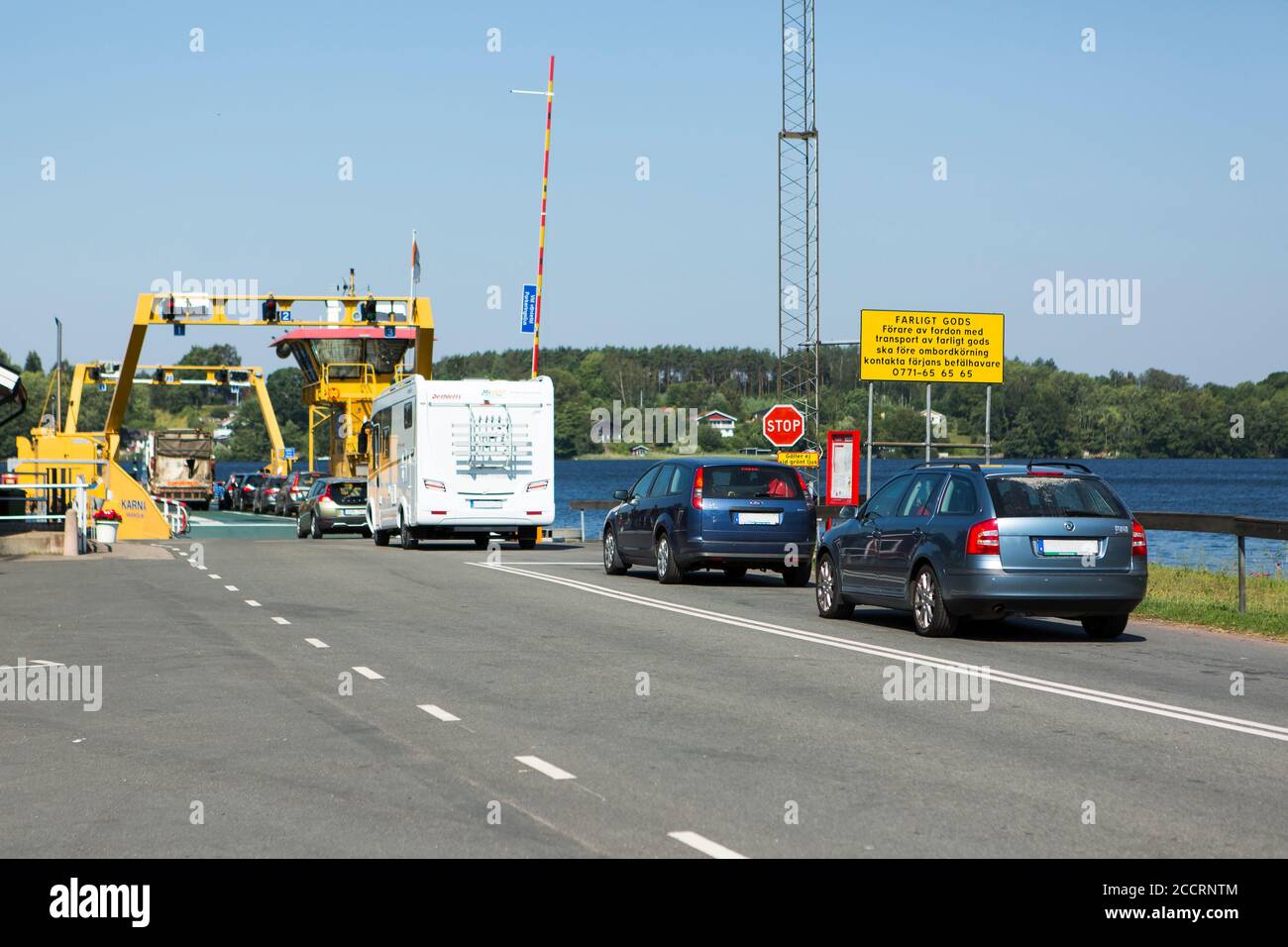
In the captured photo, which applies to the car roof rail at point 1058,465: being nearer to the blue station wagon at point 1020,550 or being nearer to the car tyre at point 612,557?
the blue station wagon at point 1020,550

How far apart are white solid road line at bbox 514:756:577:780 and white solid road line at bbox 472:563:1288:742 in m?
4.17

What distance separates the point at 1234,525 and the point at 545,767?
12.2 m

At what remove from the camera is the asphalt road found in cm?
691

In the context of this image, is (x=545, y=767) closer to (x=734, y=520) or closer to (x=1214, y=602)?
(x=1214, y=602)

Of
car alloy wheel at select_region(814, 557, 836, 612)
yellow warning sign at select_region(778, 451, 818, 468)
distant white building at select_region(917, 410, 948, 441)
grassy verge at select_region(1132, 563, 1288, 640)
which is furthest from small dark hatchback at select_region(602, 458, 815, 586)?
distant white building at select_region(917, 410, 948, 441)

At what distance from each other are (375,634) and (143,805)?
303 inches

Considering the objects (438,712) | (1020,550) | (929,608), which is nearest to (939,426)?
(929,608)

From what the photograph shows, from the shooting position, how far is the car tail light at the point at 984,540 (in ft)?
48.3

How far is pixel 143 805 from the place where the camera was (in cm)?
752

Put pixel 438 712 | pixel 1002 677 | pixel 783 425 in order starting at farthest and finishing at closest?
pixel 783 425
pixel 1002 677
pixel 438 712

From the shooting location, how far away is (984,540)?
14.8 metres

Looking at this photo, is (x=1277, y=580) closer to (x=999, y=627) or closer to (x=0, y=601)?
(x=999, y=627)
